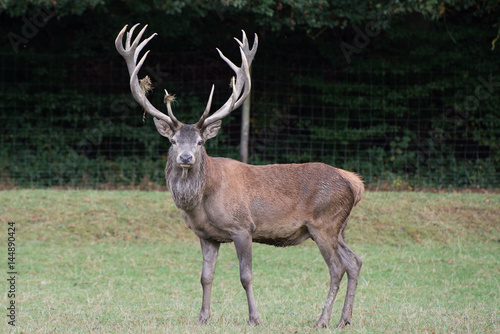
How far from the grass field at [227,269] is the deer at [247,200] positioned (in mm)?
520

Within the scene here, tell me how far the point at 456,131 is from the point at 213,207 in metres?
9.71

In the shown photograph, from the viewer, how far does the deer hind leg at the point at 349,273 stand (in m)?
6.38

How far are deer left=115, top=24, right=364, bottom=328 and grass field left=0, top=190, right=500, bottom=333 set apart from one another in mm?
520

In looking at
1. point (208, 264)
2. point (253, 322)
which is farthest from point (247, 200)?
point (253, 322)

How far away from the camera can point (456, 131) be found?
14.8m

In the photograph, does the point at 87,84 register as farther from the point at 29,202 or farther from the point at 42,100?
the point at 29,202

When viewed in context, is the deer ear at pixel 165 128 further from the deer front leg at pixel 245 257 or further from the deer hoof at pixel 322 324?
the deer hoof at pixel 322 324

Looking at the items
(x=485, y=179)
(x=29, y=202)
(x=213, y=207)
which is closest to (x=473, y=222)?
(x=485, y=179)

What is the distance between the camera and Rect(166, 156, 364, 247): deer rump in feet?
20.8

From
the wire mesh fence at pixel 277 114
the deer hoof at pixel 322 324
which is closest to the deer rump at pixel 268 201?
the deer hoof at pixel 322 324

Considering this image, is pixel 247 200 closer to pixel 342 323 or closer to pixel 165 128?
pixel 165 128

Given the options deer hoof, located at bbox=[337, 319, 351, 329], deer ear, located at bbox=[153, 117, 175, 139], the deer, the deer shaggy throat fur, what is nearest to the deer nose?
the deer

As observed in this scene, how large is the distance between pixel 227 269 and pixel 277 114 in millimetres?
6007

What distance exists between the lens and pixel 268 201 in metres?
6.57
